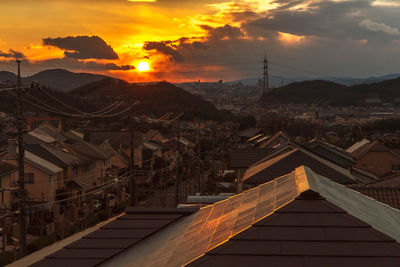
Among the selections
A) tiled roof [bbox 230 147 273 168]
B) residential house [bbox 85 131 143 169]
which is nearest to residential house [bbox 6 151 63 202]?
tiled roof [bbox 230 147 273 168]

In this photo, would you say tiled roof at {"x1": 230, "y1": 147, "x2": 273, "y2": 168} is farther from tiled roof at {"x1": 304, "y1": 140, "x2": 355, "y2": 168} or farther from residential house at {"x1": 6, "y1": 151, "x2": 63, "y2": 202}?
residential house at {"x1": 6, "y1": 151, "x2": 63, "y2": 202}

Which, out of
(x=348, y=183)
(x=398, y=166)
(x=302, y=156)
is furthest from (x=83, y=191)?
(x=398, y=166)

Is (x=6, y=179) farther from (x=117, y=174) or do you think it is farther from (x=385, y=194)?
(x=385, y=194)

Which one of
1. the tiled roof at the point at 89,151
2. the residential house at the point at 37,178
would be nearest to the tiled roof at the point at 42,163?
the residential house at the point at 37,178

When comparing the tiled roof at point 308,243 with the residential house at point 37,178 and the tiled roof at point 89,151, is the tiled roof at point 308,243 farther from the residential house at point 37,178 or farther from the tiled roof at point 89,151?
the tiled roof at point 89,151

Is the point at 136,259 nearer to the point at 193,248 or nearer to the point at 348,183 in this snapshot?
the point at 193,248
